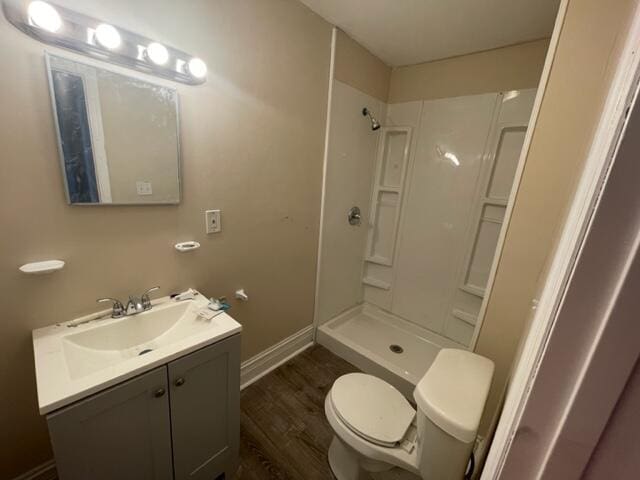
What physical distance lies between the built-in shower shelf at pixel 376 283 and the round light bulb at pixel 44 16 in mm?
2442

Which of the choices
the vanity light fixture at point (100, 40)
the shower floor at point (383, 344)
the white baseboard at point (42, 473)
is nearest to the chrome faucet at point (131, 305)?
the white baseboard at point (42, 473)

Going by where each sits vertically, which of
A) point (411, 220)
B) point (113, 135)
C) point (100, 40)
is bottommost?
point (411, 220)

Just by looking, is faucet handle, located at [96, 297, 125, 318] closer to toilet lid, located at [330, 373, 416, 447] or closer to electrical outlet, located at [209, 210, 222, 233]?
electrical outlet, located at [209, 210, 222, 233]

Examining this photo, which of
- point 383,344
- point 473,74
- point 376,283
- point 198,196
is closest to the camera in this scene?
point 198,196

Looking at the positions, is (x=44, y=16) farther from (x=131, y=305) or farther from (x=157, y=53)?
(x=131, y=305)

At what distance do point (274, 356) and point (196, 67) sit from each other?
5.81 feet

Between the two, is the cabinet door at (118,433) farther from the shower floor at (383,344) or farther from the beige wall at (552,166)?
the beige wall at (552,166)

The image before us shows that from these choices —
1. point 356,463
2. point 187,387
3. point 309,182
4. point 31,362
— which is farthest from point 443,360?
point 31,362

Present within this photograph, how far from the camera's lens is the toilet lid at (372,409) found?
1.06 metres

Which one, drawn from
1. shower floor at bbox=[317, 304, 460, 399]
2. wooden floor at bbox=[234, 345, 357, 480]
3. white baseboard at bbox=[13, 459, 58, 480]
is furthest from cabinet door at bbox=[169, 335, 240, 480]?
shower floor at bbox=[317, 304, 460, 399]

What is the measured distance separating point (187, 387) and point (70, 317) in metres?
0.55

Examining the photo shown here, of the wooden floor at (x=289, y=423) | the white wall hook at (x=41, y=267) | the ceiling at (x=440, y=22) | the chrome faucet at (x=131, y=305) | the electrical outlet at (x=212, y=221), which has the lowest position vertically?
→ the wooden floor at (x=289, y=423)

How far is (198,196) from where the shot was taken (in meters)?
1.26

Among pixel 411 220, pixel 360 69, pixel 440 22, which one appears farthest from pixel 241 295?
pixel 440 22
